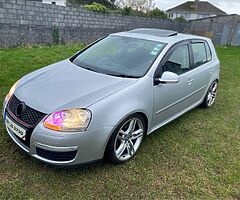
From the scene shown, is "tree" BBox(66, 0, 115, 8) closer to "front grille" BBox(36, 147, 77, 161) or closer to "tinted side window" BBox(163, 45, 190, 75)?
"tinted side window" BBox(163, 45, 190, 75)

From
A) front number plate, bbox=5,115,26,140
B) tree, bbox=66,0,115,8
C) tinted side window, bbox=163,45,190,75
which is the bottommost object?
front number plate, bbox=5,115,26,140

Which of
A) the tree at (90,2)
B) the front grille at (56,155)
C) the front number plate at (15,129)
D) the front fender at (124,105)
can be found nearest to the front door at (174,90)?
the front fender at (124,105)

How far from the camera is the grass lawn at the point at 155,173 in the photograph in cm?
251

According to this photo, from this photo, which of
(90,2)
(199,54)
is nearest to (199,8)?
(90,2)

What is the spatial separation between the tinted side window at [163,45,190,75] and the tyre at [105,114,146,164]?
85cm

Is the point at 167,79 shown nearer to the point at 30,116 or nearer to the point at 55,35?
the point at 30,116

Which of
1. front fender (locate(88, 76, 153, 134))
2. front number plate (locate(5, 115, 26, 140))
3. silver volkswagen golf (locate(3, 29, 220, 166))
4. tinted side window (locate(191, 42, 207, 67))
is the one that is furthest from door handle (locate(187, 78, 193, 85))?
front number plate (locate(5, 115, 26, 140))

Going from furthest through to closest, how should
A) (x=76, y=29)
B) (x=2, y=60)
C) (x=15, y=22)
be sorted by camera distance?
(x=76, y=29) < (x=15, y=22) < (x=2, y=60)

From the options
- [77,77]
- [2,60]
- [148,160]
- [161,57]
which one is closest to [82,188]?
[148,160]

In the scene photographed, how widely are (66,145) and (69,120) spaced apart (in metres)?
0.24

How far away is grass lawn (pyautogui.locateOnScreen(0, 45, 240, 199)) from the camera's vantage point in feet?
8.23

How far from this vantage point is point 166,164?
3.07 m

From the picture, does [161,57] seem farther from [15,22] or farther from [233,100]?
[15,22]

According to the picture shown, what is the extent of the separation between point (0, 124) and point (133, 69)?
1.99 m
